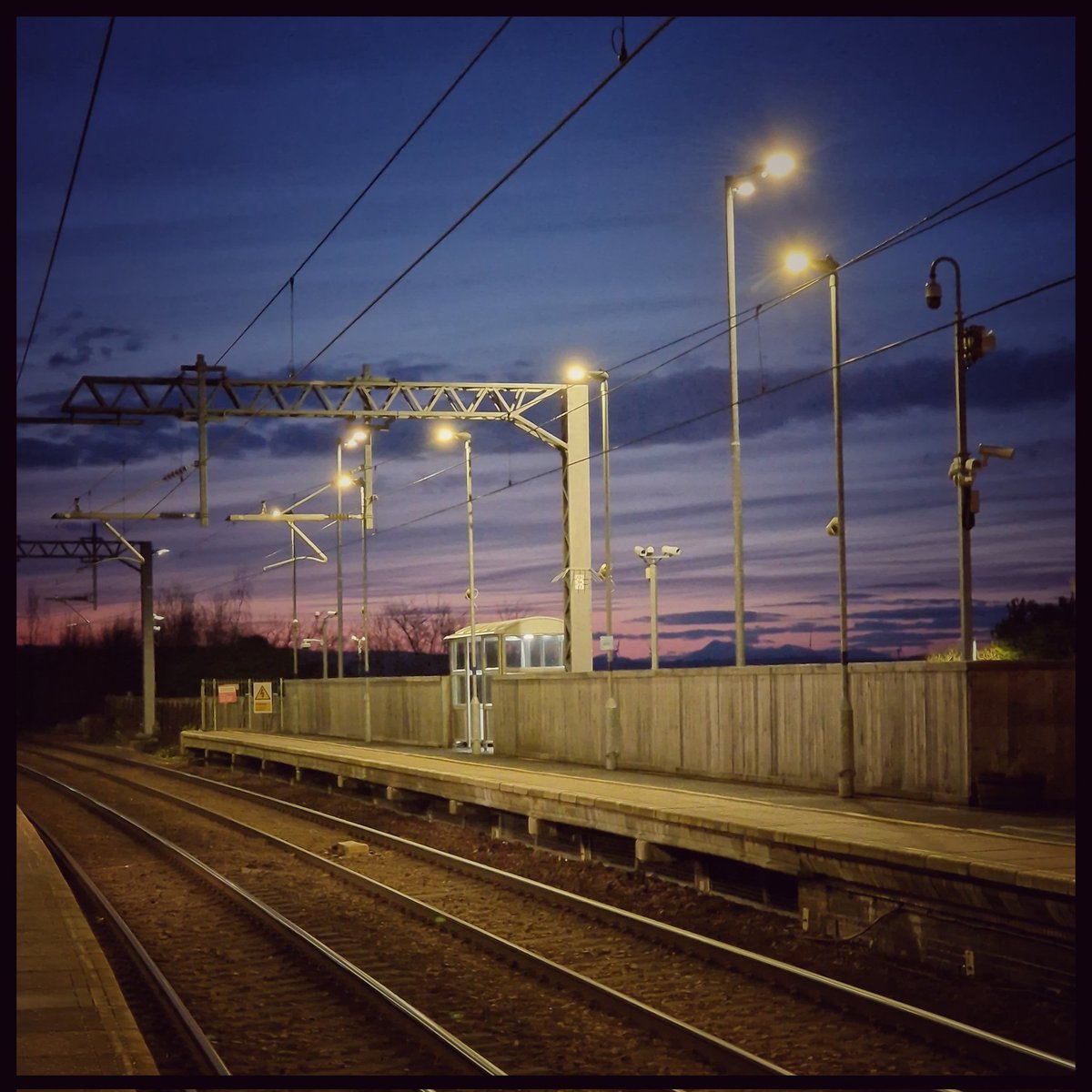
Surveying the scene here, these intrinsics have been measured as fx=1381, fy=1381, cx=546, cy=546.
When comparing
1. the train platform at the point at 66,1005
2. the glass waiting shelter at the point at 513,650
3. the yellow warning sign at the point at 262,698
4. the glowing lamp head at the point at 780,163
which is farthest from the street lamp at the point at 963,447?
the yellow warning sign at the point at 262,698

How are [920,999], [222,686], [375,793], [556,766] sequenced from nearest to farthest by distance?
[920,999] < [556,766] < [375,793] < [222,686]

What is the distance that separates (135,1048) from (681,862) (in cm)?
912

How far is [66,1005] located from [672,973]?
15.7 ft

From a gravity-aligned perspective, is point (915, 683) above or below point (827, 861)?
above

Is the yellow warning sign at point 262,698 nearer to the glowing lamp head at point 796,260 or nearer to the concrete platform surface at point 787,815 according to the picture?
the concrete platform surface at point 787,815

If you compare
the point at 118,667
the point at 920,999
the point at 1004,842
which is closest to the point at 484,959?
the point at 920,999

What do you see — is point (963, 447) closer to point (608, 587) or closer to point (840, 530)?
point (840, 530)

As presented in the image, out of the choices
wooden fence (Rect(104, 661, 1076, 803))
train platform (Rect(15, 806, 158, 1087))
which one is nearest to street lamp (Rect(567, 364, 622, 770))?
wooden fence (Rect(104, 661, 1076, 803))

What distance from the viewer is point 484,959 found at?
12508 mm

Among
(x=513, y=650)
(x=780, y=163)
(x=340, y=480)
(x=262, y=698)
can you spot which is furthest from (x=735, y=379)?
(x=262, y=698)

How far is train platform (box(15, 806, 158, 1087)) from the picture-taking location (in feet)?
26.5

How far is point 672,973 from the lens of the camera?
1152 cm

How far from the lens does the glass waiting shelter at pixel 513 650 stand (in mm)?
32719

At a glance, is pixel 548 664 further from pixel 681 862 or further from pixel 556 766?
pixel 681 862
